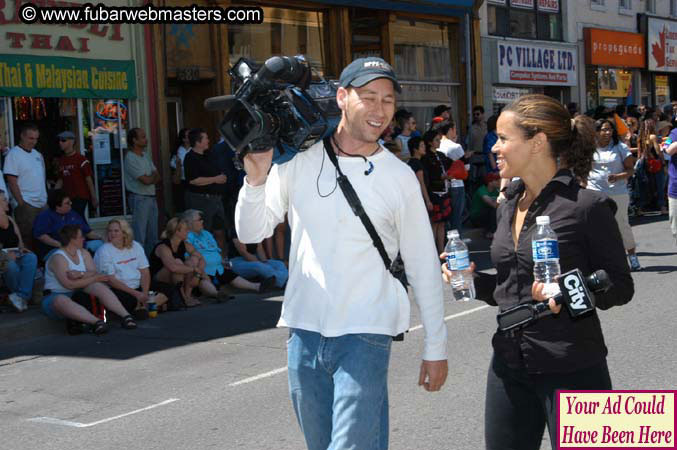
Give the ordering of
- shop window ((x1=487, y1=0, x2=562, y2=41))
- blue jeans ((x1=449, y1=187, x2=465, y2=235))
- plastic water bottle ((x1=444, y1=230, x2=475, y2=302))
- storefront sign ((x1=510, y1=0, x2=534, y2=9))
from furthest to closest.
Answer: storefront sign ((x1=510, y1=0, x2=534, y2=9))
shop window ((x1=487, y1=0, x2=562, y2=41))
blue jeans ((x1=449, y1=187, x2=465, y2=235))
plastic water bottle ((x1=444, y1=230, x2=475, y2=302))

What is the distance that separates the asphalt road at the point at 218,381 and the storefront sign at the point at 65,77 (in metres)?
4.45

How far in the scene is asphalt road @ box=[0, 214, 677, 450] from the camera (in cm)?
621

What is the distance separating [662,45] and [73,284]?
Result: 990 inches

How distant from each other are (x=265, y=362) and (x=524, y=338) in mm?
4909

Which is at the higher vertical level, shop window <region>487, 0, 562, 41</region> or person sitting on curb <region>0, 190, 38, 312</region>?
shop window <region>487, 0, 562, 41</region>

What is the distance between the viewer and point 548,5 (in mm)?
25922

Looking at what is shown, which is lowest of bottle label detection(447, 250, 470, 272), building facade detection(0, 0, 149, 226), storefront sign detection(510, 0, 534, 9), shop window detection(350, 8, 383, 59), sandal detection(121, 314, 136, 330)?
sandal detection(121, 314, 136, 330)

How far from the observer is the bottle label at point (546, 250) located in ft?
11.4

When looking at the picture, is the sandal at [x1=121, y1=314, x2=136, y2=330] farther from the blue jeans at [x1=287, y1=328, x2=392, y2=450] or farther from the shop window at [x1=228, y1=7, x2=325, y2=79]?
the shop window at [x1=228, y1=7, x2=325, y2=79]

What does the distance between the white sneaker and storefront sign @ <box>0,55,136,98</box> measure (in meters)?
3.58

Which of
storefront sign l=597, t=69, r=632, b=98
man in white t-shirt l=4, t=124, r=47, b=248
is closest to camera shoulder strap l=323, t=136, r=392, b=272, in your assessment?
man in white t-shirt l=4, t=124, r=47, b=248

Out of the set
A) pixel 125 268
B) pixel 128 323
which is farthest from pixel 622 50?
pixel 128 323

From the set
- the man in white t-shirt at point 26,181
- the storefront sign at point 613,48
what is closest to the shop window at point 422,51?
the storefront sign at point 613,48

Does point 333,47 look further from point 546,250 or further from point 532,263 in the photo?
point 546,250
